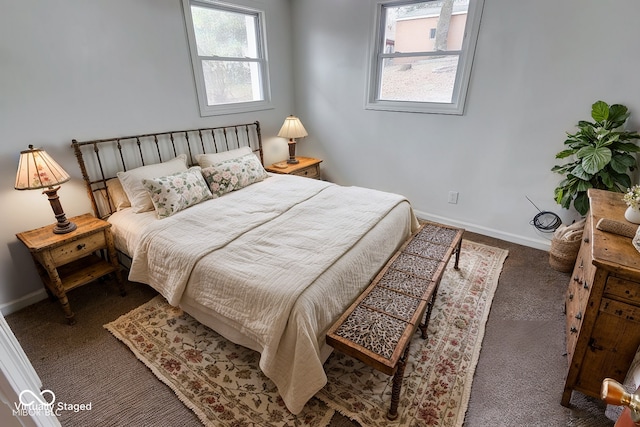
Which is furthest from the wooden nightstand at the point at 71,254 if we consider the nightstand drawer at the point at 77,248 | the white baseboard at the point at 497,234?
the white baseboard at the point at 497,234

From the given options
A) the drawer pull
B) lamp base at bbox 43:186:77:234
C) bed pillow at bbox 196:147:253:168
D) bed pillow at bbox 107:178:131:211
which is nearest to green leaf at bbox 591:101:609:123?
the drawer pull

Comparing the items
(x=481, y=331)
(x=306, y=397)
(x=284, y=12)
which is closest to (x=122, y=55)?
(x=284, y=12)

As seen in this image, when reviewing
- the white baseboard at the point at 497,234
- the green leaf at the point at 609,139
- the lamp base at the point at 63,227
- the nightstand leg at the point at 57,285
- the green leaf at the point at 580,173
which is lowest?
the white baseboard at the point at 497,234

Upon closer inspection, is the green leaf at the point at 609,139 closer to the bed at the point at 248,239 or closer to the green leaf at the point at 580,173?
the green leaf at the point at 580,173

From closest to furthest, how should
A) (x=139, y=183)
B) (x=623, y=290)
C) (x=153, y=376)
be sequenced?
(x=623, y=290)
(x=153, y=376)
(x=139, y=183)

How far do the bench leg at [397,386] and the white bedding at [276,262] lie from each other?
0.35 metres

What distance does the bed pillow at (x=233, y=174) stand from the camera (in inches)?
110

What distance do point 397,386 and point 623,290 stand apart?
105 cm

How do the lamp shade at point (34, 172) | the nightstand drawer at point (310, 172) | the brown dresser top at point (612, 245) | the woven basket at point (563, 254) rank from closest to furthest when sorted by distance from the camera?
the brown dresser top at point (612, 245)
the lamp shade at point (34, 172)
the woven basket at point (563, 254)
the nightstand drawer at point (310, 172)

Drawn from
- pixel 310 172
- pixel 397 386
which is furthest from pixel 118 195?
pixel 397 386

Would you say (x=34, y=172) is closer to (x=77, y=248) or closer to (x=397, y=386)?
(x=77, y=248)

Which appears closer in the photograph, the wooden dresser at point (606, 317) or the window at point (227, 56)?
Result: the wooden dresser at point (606, 317)

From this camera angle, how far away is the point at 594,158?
221 cm

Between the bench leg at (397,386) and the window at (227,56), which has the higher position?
the window at (227,56)
